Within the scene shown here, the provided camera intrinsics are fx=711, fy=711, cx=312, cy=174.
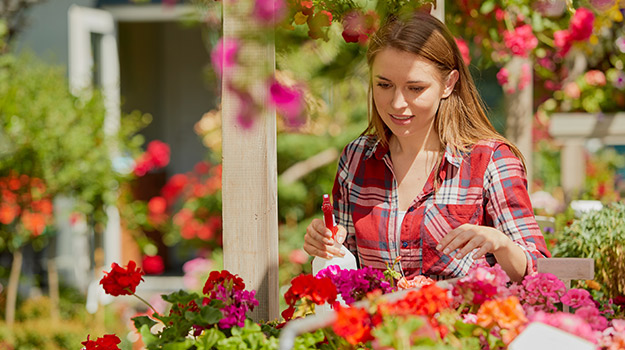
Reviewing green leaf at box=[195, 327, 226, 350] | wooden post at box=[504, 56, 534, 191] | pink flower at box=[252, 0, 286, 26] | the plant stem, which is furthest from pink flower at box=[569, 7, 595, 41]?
the plant stem

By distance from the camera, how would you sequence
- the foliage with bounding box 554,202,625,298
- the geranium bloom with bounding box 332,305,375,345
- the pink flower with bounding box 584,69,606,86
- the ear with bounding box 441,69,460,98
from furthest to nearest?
the pink flower with bounding box 584,69,606,86 < the foliage with bounding box 554,202,625,298 < the ear with bounding box 441,69,460,98 < the geranium bloom with bounding box 332,305,375,345

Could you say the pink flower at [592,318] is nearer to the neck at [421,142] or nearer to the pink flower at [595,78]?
the neck at [421,142]

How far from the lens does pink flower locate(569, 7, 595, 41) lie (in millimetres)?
2955

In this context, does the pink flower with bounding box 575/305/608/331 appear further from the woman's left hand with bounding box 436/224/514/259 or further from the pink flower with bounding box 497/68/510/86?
the pink flower with bounding box 497/68/510/86

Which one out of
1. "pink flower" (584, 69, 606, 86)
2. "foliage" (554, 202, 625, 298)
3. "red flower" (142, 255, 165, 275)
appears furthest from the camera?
"red flower" (142, 255, 165, 275)

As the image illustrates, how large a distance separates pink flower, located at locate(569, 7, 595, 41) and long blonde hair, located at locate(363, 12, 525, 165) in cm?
150

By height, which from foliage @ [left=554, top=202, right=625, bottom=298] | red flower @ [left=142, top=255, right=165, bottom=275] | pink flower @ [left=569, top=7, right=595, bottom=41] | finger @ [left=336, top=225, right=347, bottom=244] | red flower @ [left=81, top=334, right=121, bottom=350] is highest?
pink flower @ [left=569, top=7, right=595, bottom=41]

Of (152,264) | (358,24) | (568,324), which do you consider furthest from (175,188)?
(568,324)

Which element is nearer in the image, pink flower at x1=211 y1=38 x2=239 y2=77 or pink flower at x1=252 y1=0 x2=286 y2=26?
pink flower at x1=252 y1=0 x2=286 y2=26

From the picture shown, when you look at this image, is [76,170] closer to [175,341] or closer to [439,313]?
[175,341]

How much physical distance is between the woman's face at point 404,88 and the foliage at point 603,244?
2.87ft

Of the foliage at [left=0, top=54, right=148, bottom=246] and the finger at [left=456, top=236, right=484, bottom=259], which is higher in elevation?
the foliage at [left=0, top=54, right=148, bottom=246]

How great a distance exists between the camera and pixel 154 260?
4.84m

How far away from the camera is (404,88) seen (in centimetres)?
152
